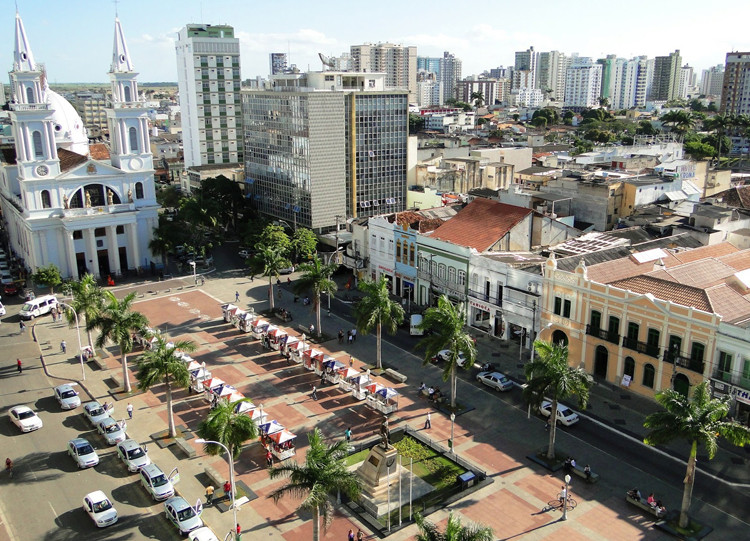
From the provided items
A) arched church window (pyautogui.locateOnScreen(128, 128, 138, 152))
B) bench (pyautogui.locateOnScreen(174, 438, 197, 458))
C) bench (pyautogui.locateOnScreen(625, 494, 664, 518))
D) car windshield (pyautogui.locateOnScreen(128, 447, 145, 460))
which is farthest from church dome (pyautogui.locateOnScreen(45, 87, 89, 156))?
bench (pyautogui.locateOnScreen(625, 494, 664, 518))

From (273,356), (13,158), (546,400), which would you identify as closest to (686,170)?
(546,400)

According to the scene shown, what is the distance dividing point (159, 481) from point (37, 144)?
190 feet

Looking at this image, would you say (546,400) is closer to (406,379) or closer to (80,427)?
(406,379)

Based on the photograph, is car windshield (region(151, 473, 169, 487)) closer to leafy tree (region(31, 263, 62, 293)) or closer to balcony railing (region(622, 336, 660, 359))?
balcony railing (region(622, 336, 660, 359))

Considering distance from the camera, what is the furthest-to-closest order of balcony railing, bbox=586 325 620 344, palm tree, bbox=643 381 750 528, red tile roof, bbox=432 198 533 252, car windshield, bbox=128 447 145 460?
1. red tile roof, bbox=432 198 533 252
2. balcony railing, bbox=586 325 620 344
3. car windshield, bbox=128 447 145 460
4. palm tree, bbox=643 381 750 528

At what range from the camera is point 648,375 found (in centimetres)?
5000

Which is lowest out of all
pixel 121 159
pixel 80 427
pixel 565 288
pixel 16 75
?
pixel 80 427

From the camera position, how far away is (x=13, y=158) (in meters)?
102

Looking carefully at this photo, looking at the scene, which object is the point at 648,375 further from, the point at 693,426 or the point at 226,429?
the point at 226,429

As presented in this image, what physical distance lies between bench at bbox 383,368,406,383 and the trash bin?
49.9ft

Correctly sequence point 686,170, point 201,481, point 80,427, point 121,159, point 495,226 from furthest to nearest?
point 686,170 → point 121,159 → point 495,226 → point 80,427 → point 201,481

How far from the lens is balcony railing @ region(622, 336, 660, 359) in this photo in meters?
49.0

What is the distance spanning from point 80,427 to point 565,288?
38951mm

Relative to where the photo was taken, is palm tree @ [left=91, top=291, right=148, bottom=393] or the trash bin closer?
the trash bin
